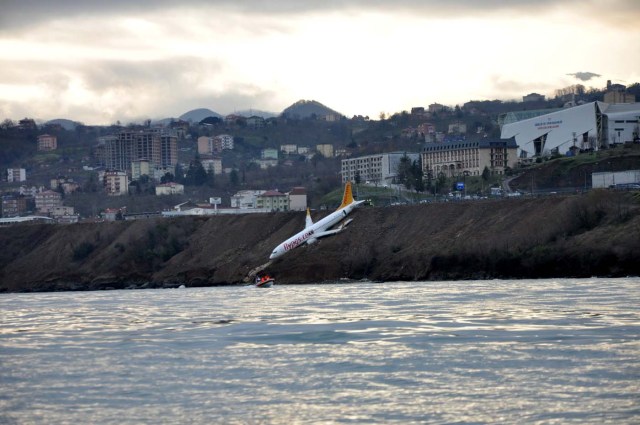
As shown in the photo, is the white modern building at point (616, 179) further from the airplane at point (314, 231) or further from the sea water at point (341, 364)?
the sea water at point (341, 364)

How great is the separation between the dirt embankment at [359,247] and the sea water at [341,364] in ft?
104

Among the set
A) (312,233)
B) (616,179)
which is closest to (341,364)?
(312,233)

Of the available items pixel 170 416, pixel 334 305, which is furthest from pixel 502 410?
pixel 334 305

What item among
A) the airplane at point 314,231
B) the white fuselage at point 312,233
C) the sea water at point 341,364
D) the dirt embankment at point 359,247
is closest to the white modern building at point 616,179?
the dirt embankment at point 359,247

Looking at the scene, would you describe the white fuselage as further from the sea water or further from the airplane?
the sea water

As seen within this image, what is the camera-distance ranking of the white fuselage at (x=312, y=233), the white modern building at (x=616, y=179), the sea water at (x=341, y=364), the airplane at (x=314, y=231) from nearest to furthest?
the sea water at (x=341, y=364) < the white fuselage at (x=312, y=233) < the airplane at (x=314, y=231) < the white modern building at (x=616, y=179)

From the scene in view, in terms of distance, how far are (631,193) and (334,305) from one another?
186 ft

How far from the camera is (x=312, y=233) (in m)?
143

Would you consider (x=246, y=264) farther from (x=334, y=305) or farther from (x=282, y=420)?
(x=282, y=420)

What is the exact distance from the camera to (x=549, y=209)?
127 m

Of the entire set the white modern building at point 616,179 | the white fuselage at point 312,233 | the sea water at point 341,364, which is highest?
the white modern building at point 616,179

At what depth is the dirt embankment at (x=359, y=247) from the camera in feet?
369

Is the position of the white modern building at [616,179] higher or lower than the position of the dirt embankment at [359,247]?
higher

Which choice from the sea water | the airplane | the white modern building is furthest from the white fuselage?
the sea water
